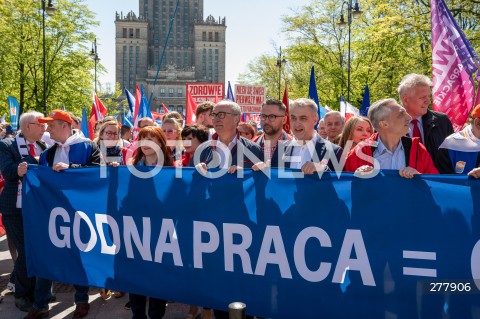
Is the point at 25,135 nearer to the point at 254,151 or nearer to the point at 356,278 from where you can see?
the point at 254,151

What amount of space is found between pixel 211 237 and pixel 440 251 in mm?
1691

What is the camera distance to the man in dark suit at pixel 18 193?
4973mm

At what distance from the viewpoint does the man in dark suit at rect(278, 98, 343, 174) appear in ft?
12.9

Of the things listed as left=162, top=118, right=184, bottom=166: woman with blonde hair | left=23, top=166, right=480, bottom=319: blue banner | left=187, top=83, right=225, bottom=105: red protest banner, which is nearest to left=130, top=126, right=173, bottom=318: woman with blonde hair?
left=23, top=166, right=480, bottom=319: blue banner

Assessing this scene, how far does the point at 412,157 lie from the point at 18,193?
402 centimetres

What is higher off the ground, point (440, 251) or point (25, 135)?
point (25, 135)

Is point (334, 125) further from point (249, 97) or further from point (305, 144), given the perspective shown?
point (249, 97)

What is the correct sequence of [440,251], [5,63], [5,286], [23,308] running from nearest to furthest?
[440,251]
[23,308]
[5,286]
[5,63]

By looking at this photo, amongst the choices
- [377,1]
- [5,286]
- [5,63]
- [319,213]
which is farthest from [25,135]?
[5,63]

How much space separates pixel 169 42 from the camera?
137 meters

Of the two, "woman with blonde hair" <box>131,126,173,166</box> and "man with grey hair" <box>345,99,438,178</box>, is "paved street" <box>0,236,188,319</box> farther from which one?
"man with grey hair" <box>345,99,438,178</box>

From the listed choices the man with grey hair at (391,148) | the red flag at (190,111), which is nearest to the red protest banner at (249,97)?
the red flag at (190,111)

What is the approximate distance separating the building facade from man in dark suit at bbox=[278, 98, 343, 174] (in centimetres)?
13067

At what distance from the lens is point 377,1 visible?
19844 mm
